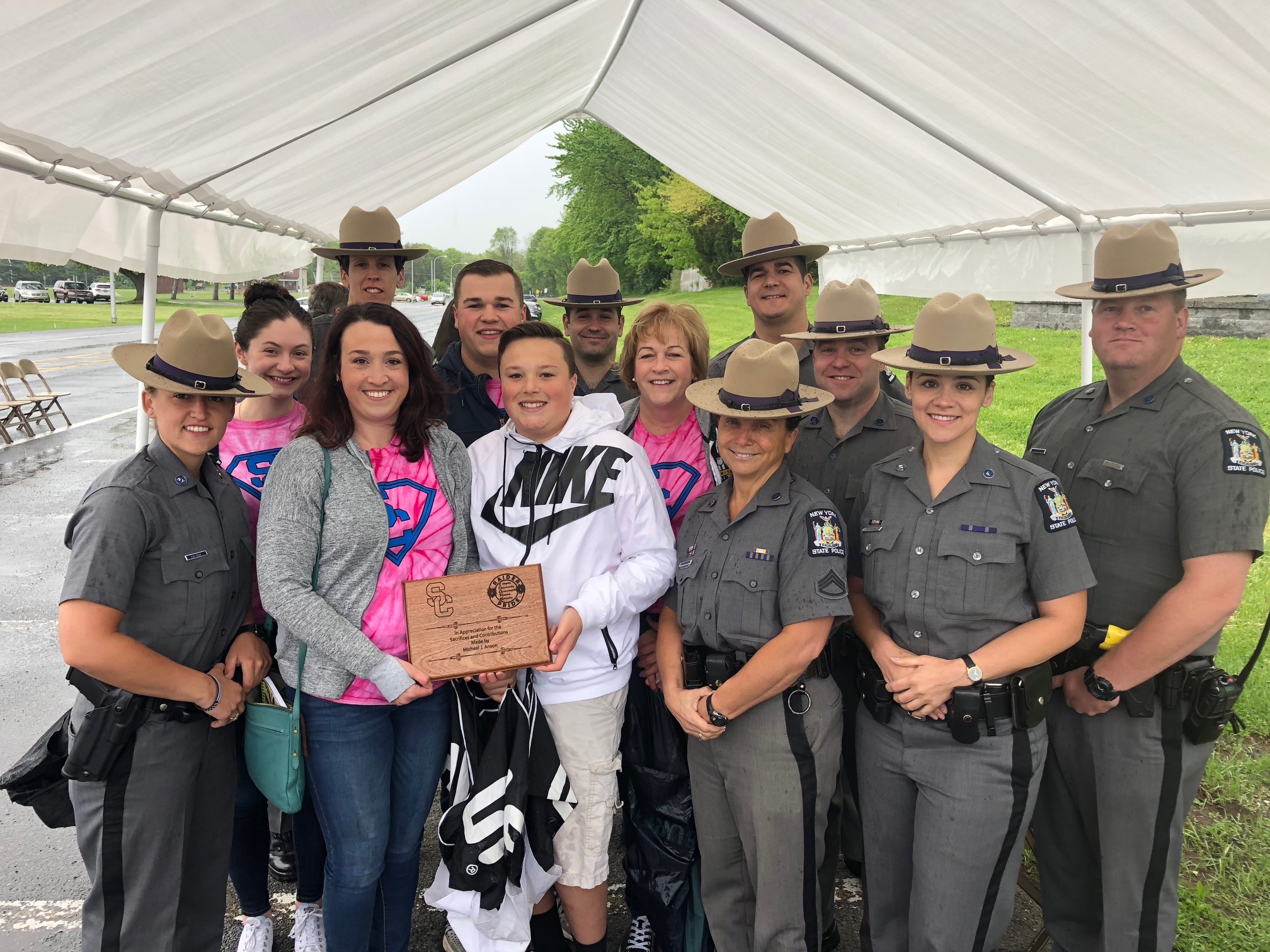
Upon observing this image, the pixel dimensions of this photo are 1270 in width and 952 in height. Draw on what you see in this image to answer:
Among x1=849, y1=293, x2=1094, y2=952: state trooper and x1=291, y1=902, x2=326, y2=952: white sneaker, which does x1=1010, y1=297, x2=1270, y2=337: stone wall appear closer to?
x1=849, y1=293, x2=1094, y2=952: state trooper

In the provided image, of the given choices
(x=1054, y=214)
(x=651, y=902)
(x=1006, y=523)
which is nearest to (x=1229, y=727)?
(x=1054, y=214)

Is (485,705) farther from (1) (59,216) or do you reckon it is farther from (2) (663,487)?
(1) (59,216)

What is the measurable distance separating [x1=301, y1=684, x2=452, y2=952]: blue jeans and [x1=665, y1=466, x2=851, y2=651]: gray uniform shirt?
2.94ft

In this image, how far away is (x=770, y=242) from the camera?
354 cm

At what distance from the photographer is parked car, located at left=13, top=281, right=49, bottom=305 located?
53.8 m

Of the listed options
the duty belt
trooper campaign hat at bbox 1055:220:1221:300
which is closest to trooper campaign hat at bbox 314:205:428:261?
the duty belt

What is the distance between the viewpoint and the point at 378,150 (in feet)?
18.4

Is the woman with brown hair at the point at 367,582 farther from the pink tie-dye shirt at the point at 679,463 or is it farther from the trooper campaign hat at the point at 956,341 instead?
the trooper campaign hat at the point at 956,341

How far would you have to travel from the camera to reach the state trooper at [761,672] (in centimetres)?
235

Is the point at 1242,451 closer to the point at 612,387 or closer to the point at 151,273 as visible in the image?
the point at 612,387

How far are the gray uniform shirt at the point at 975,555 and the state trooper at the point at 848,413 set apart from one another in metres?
0.52

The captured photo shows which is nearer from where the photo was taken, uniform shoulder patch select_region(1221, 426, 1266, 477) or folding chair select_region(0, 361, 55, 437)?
uniform shoulder patch select_region(1221, 426, 1266, 477)

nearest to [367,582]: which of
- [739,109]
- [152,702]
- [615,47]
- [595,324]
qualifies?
[152,702]

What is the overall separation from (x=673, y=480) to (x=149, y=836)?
1974 millimetres
